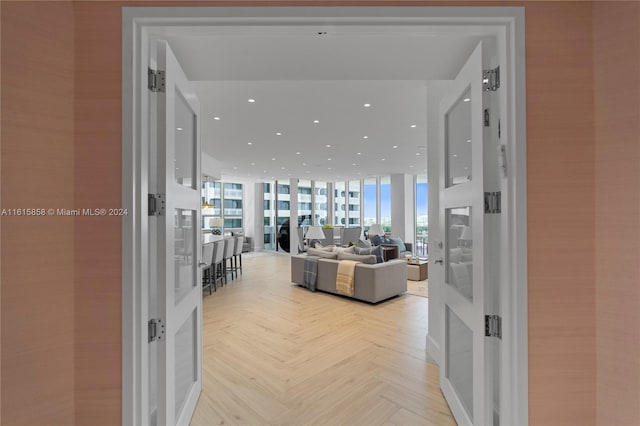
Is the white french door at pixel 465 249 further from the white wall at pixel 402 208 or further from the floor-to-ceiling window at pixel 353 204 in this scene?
the floor-to-ceiling window at pixel 353 204

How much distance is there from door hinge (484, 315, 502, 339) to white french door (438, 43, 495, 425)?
0.06 ft

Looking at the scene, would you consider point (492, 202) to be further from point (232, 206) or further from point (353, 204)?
point (353, 204)

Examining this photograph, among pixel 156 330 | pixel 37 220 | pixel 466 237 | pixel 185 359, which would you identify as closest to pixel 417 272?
pixel 466 237

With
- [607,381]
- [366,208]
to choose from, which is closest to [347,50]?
[607,381]

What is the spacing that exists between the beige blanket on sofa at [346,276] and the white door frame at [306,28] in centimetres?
320

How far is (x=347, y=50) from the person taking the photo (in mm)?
1577

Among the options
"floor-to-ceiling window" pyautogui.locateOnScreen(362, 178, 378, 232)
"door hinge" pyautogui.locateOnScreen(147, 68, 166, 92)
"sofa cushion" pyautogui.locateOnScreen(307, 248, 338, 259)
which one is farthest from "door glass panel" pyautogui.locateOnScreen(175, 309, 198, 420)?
"floor-to-ceiling window" pyautogui.locateOnScreen(362, 178, 378, 232)

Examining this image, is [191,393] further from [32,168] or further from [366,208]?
[366,208]

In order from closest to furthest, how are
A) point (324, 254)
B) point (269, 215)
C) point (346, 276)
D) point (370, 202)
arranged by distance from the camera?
point (346, 276) < point (324, 254) < point (269, 215) < point (370, 202)

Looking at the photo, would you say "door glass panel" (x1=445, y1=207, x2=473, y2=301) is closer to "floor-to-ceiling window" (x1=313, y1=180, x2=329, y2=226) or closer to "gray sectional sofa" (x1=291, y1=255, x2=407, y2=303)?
"gray sectional sofa" (x1=291, y1=255, x2=407, y2=303)

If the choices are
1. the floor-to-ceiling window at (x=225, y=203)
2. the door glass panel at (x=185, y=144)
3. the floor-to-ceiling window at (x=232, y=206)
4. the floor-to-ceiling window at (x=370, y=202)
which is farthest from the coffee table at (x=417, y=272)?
the floor-to-ceiling window at (x=232, y=206)

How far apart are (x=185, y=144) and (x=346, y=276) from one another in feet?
11.0

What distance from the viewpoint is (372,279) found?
419 cm

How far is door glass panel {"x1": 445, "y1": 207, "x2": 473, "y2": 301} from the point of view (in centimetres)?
156
